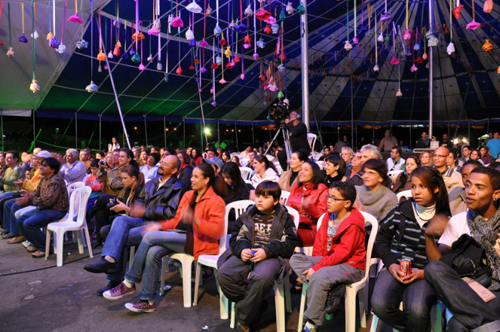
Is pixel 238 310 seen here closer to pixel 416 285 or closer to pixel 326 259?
pixel 326 259

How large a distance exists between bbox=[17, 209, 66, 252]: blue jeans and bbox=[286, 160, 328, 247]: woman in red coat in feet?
9.37

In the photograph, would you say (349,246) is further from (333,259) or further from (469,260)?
(469,260)

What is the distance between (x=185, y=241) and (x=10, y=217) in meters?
3.73

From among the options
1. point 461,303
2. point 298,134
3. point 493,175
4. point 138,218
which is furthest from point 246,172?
point 461,303

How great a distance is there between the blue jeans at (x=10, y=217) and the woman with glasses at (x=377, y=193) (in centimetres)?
462

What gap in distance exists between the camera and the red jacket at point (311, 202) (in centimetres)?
324

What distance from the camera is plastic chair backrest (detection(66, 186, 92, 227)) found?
459cm

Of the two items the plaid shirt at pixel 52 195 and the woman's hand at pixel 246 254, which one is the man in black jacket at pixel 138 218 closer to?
the woman's hand at pixel 246 254

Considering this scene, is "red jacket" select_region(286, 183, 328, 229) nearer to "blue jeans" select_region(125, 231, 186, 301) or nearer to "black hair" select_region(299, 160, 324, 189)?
"black hair" select_region(299, 160, 324, 189)

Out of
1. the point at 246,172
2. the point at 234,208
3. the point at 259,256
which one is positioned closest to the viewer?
the point at 259,256

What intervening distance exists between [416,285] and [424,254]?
0.22m

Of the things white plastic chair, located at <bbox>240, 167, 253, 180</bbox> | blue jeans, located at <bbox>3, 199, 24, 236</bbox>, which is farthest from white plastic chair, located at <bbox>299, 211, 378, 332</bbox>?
blue jeans, located at <bbox>3, 199, 24, 236</bbox>

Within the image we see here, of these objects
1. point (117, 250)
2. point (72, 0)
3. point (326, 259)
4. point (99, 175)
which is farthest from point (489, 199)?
point (72, 0)

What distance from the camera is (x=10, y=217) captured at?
562 cm
